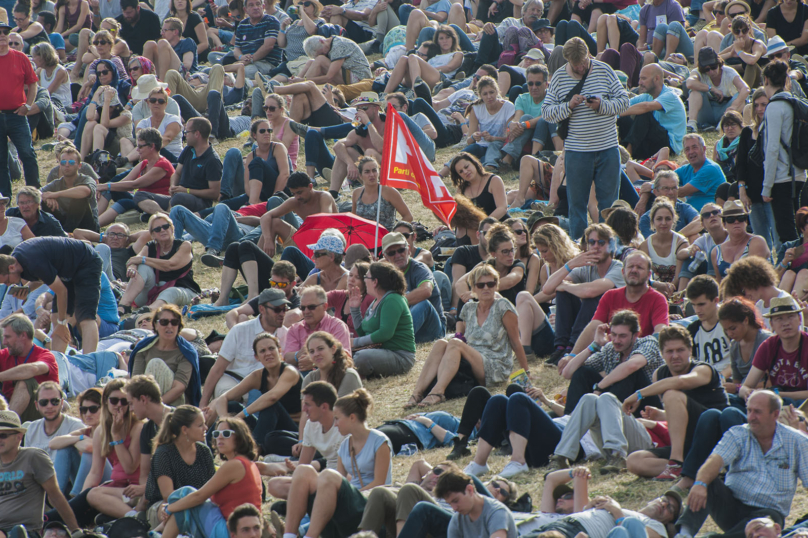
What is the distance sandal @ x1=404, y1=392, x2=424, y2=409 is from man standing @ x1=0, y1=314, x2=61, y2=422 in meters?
3.08

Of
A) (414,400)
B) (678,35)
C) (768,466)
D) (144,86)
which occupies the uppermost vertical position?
(678,35)

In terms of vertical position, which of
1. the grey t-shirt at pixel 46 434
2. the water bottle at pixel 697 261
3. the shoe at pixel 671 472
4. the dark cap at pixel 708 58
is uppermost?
the dark cap at pixel 708 58

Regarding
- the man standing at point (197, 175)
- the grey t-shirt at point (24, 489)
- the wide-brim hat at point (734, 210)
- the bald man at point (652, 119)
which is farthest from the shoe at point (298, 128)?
the grey t-shirt at point (24, 489)

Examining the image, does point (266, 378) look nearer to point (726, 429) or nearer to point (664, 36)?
point (726, 429)

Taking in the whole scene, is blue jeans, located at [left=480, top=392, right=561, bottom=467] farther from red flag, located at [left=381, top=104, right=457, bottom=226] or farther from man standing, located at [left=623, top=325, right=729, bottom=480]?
red flag, located at [left=381, top=104, right=457, bottom=226]

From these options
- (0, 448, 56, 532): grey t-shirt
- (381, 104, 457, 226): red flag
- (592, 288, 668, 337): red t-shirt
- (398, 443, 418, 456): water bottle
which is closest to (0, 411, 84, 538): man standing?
(0, 448, 56, 532): grey t-shirt

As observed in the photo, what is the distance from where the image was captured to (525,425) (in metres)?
6.81

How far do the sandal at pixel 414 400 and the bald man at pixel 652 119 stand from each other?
6.28 m

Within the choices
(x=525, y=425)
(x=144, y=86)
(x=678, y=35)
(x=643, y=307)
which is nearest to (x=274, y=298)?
(x=525, y=425)

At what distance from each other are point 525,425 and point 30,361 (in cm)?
441

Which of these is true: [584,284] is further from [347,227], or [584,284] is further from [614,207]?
[347,227]

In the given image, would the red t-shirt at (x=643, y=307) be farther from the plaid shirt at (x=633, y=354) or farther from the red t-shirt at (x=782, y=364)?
the red t-shirt at (x=782, y=364)

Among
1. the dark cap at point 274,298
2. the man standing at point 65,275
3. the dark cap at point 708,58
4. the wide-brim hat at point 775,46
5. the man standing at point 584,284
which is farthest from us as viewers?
the dark cap at point 708,58

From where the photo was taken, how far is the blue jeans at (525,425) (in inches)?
268
